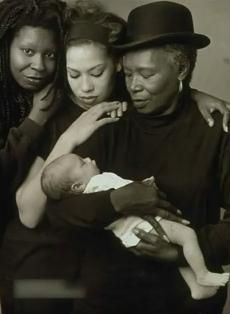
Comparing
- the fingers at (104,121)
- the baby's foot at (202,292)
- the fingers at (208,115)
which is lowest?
the baby's foot at (202,292)

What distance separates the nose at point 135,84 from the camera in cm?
147

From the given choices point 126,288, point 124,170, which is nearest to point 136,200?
point 124,170

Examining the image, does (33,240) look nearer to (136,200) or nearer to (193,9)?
(136,200)

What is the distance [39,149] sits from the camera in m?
1.50

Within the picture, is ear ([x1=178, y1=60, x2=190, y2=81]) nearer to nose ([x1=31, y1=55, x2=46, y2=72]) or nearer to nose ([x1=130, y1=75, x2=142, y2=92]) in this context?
nose ([x1=130, y1=75, x2=142, y2=92])

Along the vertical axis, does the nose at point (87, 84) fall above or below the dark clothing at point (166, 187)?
above

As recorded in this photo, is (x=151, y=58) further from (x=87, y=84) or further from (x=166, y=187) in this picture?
(x=166, y=187)

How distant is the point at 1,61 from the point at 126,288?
20.6 inches

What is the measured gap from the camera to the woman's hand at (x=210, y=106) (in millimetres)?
1470

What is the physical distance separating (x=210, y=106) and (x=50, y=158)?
1.09 ft

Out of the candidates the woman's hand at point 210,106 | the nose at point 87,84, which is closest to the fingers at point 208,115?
the woman's hand at point 210,106

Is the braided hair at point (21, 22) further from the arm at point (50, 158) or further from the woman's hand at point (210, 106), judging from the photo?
the woman's hand at point (210, 106)

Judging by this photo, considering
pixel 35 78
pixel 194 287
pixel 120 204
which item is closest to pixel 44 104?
pixel 35 78

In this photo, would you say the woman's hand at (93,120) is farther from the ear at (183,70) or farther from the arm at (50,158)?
the ear at (183,70)
